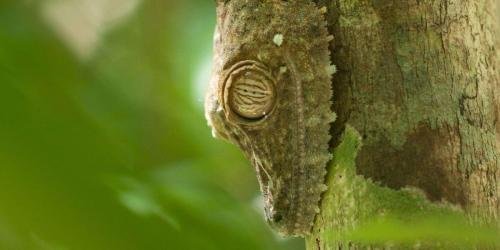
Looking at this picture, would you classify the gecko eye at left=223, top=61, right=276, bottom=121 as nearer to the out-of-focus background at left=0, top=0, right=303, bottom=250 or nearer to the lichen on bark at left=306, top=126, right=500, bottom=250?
the lichen on bark at left=306, top=126, right=500, bottom=250

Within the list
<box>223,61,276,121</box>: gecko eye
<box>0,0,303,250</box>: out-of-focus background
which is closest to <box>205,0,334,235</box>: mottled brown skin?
<box>223,61,276,121</box>: gecko eye

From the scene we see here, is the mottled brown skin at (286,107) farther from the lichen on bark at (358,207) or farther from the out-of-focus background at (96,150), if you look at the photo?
the out-of-focus background at (96,150)

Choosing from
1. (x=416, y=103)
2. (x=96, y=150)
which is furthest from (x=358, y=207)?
(x=96, y=150)

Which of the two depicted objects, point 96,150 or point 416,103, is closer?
point 96,150

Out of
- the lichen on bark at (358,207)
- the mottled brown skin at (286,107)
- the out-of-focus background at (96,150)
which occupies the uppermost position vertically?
the mottled brown skin at (286,107)

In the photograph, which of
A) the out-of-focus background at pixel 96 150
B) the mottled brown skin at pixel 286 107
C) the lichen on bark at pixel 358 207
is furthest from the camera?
the mottled brown skin at pixel 286 107

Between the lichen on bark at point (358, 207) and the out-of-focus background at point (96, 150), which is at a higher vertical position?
the lichen on bark at point (358, 207)

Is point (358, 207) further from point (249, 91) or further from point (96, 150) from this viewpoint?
point (96, 150)

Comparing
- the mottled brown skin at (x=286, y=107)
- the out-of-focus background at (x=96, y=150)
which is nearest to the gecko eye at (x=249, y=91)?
the mottled brown skin at (x=286, y=107)
